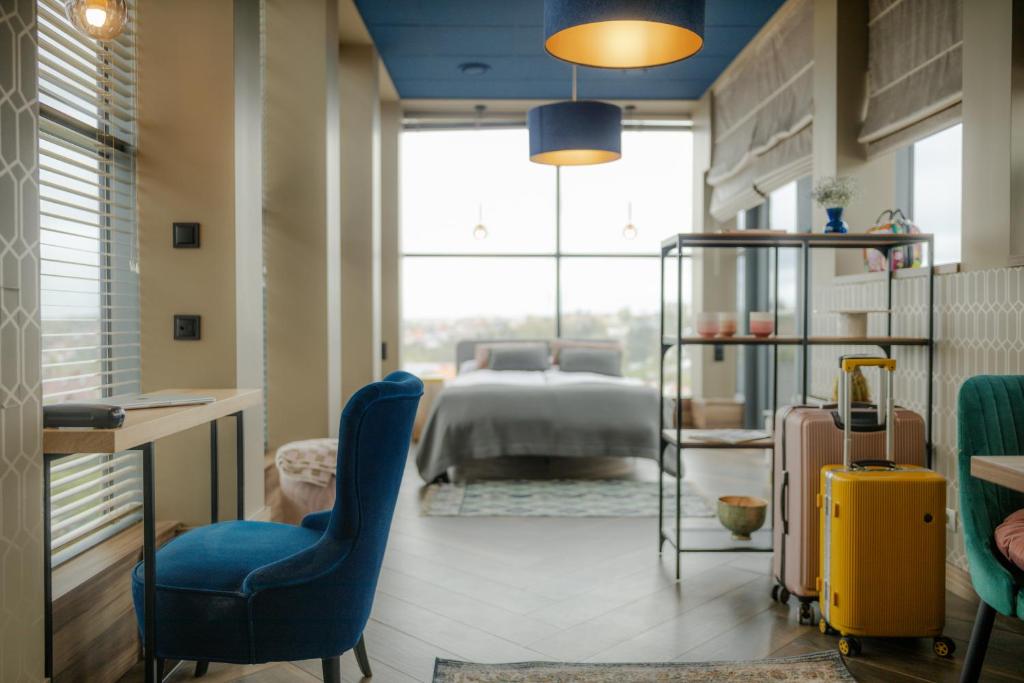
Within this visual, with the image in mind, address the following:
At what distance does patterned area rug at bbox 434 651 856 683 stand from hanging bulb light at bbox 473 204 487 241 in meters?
5.75

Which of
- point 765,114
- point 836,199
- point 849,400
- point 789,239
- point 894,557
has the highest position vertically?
point 765,114

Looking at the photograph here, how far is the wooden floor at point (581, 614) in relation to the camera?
100 inches

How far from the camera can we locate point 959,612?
2.96m

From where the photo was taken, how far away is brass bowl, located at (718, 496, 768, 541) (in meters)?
3.45

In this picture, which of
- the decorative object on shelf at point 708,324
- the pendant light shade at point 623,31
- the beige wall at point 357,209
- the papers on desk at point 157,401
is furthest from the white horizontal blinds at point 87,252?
the beige wall at point 357,209

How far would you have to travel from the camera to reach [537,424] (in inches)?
216

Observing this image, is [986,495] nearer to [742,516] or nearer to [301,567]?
[742,516]

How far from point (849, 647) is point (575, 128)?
3325mm

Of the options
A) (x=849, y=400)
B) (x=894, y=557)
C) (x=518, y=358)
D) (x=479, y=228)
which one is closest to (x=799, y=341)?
(x=849, y=400)

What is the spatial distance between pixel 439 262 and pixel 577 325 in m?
1.55

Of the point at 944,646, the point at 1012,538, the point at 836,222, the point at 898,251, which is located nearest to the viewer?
the point at 1012,538

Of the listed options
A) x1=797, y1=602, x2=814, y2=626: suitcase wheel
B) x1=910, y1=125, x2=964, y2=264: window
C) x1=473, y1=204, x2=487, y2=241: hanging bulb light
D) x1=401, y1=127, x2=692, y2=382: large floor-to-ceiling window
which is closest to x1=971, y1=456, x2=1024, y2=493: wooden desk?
x1=797, y1=602, x2=814, y2=626: suitcase wheel

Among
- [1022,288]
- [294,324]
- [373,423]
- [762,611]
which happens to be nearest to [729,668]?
[762,611]

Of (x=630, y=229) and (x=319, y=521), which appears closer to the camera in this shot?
(x=319, y=521)
